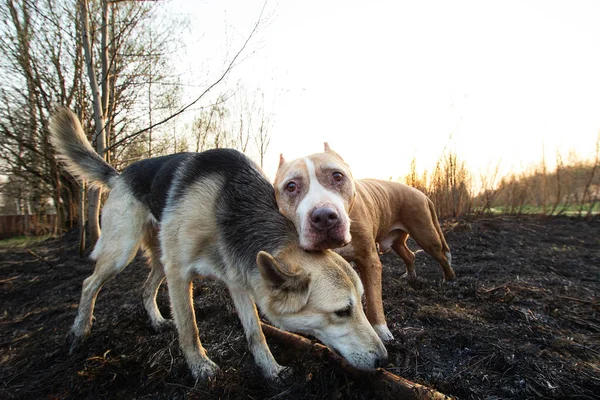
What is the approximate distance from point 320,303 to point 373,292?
3.15 feet

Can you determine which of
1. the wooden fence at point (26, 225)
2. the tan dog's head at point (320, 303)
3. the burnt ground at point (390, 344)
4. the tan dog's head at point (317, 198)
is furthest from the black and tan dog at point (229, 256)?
the wooden fence at point (26, 225)

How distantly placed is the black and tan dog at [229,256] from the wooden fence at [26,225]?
50.7ft

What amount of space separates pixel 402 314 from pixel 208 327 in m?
1.96

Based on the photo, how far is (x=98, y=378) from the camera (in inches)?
94.3

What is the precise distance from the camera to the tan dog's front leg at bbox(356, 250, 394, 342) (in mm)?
2746

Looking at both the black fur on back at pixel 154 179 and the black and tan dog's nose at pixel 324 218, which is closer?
the black and tan dog's nose at pixel 324 218

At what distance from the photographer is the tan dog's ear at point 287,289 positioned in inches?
81.7

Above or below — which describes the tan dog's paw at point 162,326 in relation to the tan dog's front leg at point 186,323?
below

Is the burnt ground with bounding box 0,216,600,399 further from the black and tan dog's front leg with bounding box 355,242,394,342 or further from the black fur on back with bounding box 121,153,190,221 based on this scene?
the black fur on back with bounding box 121,153,190,221

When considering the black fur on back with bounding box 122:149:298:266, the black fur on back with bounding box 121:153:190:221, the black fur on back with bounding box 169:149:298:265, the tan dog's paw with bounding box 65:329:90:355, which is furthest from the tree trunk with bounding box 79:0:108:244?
the black fur on back with bounding box 169:149:298:265

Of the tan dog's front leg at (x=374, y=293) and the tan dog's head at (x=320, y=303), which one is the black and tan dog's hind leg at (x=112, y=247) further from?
the tan dog's front leg at (x=374, y=293)

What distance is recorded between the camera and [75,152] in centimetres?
378

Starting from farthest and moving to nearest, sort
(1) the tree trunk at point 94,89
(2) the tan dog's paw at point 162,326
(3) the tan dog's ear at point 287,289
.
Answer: (1) the tree trunk at point 94,89
(2) the tan dog's paw at point 162,326
(3) the tan dog's ear at point 287,289

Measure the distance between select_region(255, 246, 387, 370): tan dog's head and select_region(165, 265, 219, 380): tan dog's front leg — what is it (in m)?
0.70
